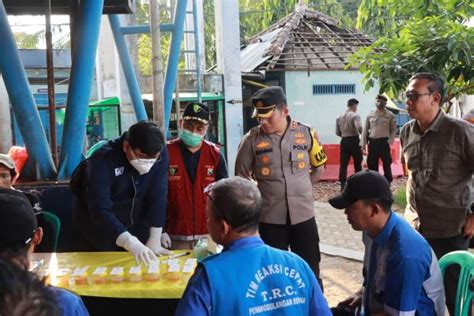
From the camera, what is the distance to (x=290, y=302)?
179 cm

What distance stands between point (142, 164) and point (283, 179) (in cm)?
101

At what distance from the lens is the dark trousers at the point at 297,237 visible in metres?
3.68

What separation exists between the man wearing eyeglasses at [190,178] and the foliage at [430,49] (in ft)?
10.3

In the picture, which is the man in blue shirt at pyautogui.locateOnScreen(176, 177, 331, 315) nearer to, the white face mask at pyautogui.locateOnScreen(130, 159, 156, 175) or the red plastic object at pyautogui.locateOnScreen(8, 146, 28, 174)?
the white face mask at pyautogui.locateOnScreen(130, 159, 156, 175)

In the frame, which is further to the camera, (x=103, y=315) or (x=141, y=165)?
(x=141, y=165)

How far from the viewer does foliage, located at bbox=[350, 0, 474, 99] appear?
5.52m

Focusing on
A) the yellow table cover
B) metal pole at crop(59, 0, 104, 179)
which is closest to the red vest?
the yellow table cover

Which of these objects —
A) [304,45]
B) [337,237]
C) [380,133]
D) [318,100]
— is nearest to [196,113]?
[337,237]

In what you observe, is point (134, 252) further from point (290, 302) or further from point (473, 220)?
point (473, 220)

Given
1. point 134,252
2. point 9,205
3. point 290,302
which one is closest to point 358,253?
point 134,252

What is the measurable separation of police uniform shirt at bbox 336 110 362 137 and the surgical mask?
6.77 metres

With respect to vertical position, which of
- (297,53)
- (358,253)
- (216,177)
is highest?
(297,53)

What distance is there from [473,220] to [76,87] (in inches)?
118

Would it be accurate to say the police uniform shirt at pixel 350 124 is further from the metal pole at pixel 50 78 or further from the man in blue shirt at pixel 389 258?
the man in blue shirt at pixel 389 258
